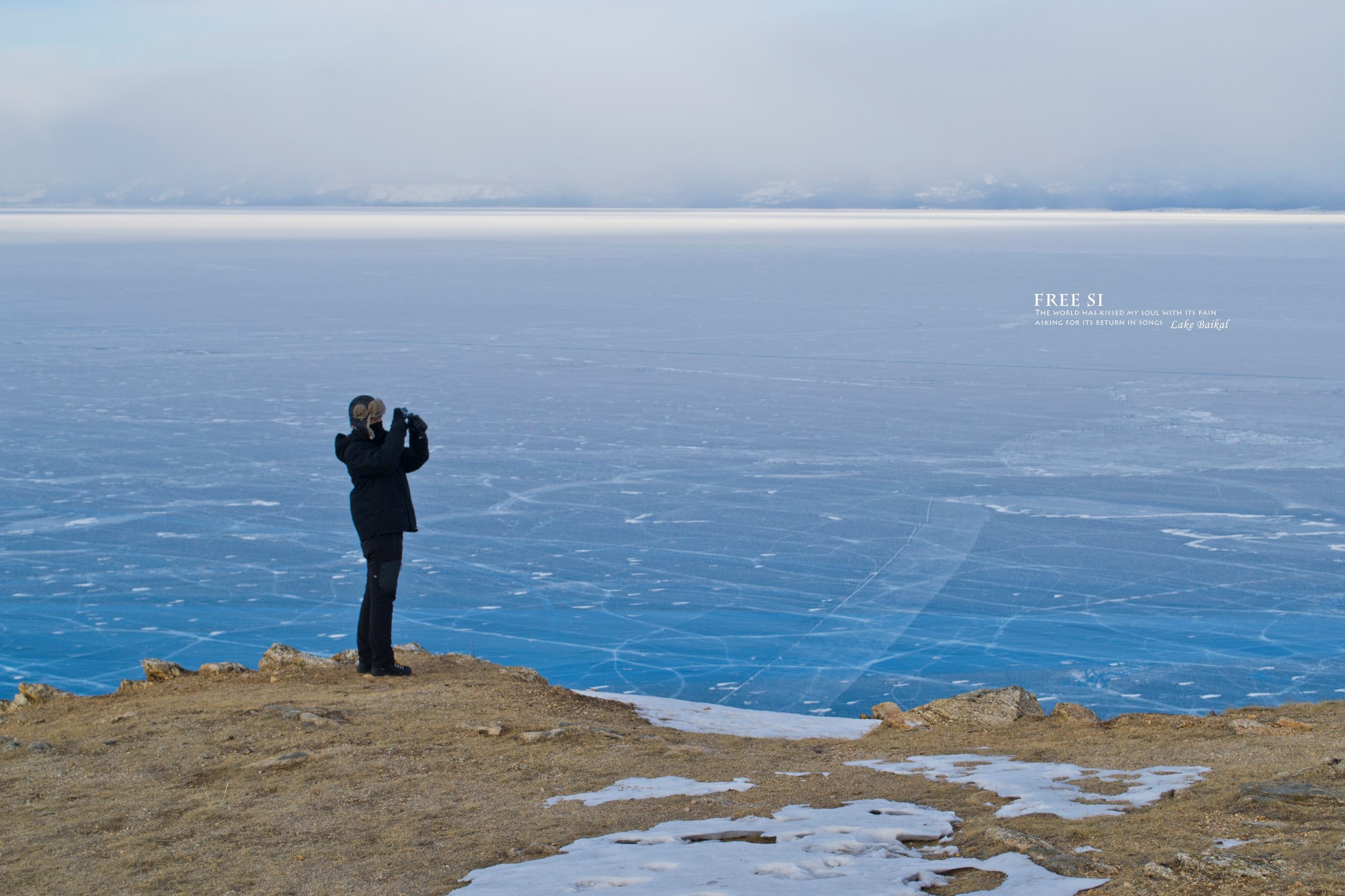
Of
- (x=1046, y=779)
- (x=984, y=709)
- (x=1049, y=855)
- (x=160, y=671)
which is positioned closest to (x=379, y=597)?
(x=160, y=671)

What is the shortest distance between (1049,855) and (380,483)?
11.9ft

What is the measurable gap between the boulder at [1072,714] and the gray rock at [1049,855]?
2280mm

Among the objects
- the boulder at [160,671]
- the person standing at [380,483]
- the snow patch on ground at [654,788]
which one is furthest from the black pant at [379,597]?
the snow patch on ground at [654,788]

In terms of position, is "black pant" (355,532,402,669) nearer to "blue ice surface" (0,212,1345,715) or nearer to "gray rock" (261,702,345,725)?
"gray rock" (261,702,345,725)

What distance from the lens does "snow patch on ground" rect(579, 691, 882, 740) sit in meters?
5.95

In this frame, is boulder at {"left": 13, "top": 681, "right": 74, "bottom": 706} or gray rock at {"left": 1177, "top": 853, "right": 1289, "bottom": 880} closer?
gray rock at {"left": 1177, "top": 853, "right": 1289, "bottom": 880}

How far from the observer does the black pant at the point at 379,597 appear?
6230mm

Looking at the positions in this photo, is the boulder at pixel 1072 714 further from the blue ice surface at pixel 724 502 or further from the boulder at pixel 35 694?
the boulder at pixel 35 694

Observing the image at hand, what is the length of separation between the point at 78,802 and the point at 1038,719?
4.00 m

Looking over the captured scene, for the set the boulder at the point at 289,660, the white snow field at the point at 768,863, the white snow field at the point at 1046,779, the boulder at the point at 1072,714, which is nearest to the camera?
the white snow field at the point at 768,863

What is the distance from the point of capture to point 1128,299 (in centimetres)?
2948

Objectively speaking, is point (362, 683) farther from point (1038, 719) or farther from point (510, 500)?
point (510, 500)

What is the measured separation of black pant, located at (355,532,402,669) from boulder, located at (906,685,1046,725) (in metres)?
2.54

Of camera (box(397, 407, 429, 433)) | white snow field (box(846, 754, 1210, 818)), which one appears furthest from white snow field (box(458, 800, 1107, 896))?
camera (box(397, 407, 429, 433))
